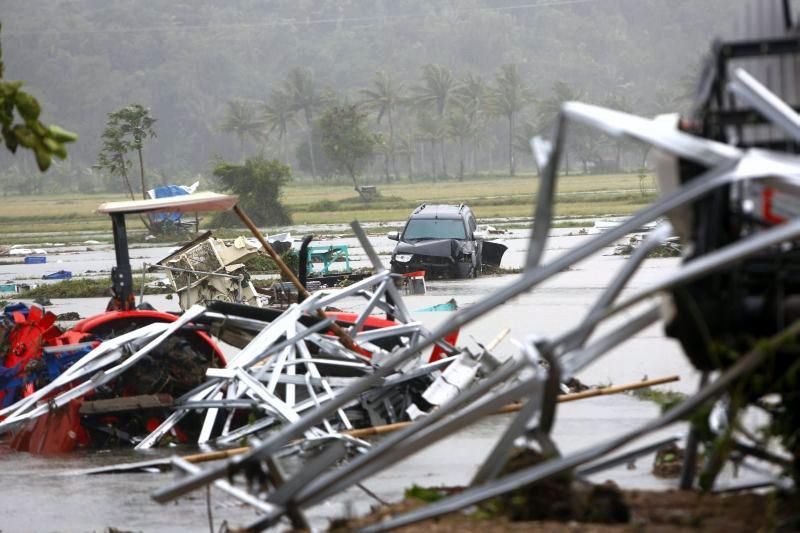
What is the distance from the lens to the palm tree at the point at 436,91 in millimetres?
162625

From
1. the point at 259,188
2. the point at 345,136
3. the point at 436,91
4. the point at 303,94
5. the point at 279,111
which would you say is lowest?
the point at 345,136

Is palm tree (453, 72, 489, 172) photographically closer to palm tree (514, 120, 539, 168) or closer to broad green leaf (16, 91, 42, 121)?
palm tree (514, 120, 539, 168)

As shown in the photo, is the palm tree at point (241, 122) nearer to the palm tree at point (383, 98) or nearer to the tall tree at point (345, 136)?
the palm tree at point (383, 98)

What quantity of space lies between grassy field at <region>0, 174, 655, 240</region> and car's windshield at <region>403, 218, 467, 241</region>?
27.6 metres

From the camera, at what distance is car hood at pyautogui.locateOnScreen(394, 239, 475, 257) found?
3212 cm

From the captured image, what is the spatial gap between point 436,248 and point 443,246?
7.2 inches

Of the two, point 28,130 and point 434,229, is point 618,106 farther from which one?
point 28,130

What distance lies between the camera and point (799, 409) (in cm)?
600

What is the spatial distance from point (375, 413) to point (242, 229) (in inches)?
2360

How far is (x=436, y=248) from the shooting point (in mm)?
32312

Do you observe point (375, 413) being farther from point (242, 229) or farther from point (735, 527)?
point (242, 229)

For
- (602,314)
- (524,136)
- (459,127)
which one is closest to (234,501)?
(602,314)

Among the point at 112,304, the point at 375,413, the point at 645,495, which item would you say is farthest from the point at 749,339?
the point at 112,304

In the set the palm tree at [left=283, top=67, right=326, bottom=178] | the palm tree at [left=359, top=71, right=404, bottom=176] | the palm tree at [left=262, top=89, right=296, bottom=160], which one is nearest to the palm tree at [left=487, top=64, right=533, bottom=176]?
the palm tree at [left=359, top=71, right=404, bottom=176]
